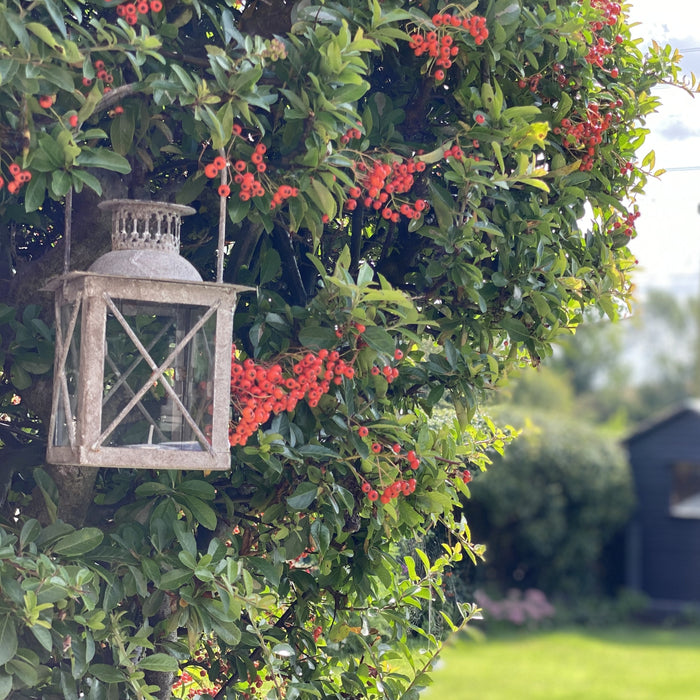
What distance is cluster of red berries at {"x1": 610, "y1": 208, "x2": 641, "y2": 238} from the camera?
2.51 metres

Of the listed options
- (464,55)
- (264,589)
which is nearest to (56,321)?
(264,589)

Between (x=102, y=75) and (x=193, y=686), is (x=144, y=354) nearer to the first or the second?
(x=102, y=75)

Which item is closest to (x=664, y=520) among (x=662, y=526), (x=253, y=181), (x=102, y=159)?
(x=662, y=526)

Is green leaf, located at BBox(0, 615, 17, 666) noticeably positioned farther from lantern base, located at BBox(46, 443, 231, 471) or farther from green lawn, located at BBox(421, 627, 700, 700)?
green lawn, located at BBox(421, 627, 700, 700)

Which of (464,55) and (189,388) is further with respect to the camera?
(464,55)

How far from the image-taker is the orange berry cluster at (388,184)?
2034 millimetres

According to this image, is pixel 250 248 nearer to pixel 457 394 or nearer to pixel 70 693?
pixel 457 394

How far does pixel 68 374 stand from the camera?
75.4 inches

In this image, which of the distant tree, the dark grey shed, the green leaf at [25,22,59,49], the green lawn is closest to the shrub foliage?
the green leaf at [25,22,59,49]

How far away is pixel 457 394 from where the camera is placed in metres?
2.29

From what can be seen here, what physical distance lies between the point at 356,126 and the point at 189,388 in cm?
59

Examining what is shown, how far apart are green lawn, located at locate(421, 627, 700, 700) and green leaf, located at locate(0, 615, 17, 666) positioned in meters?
6.40

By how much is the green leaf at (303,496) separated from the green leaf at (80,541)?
38cm

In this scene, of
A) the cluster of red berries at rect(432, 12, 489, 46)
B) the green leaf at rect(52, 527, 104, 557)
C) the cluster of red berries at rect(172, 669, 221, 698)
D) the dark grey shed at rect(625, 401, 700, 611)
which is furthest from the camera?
the dark grey shed at rect(625, 401, 700, 611)
